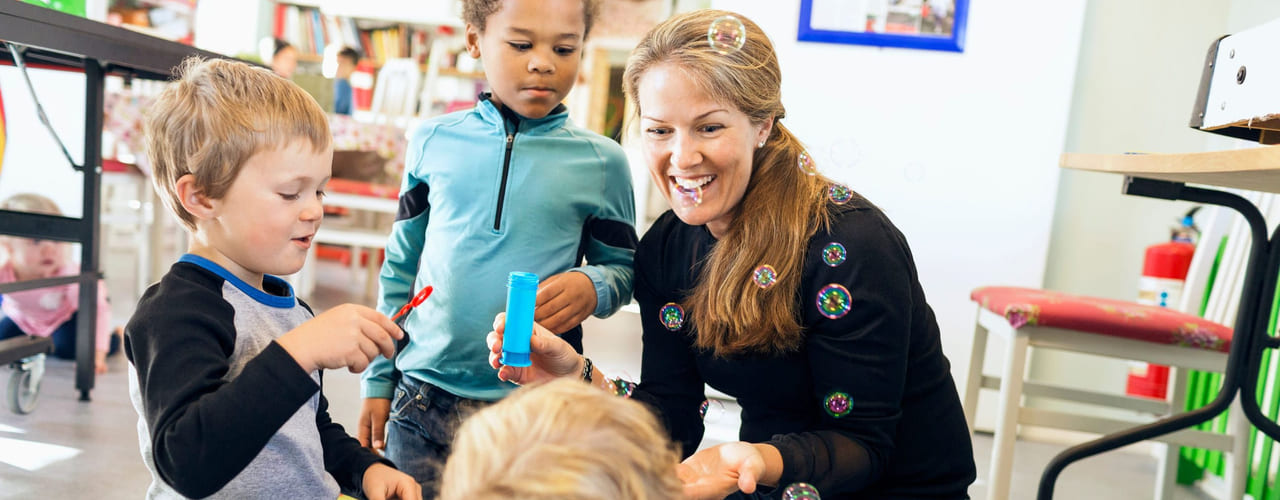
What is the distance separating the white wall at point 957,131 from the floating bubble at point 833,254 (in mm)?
1785

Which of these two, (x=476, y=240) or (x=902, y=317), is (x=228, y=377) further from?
(x=902, y=317)

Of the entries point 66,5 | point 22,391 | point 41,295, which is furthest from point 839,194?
point 41,295

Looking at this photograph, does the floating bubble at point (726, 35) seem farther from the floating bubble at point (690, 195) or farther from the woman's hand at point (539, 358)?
the woman's hand at point (539, 358)

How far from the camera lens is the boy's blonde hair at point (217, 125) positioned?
0.85 m

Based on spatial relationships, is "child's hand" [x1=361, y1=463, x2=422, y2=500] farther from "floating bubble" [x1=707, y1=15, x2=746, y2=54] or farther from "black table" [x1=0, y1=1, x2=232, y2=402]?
"black table" [x1=0, y1=1, x2=232, y2=402]

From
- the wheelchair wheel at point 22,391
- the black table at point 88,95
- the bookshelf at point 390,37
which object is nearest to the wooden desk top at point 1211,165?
the black table at point 88,95

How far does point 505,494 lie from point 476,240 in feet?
2.37

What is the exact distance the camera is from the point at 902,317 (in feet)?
3.18

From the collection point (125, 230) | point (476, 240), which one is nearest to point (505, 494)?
point (476, 240)

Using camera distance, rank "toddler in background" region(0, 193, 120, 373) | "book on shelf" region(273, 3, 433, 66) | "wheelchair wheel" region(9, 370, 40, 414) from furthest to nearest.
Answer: "book on shelf" region(273, 3, 433, 66)
"toddler in background" region(0, 193, 120, 373)
"wheelchair wheel" region(9, 370, 40, 414)

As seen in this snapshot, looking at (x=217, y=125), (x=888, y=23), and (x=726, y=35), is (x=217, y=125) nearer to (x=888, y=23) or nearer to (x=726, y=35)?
(x=726, y=35)

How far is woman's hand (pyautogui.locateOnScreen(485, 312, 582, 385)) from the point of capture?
917mm

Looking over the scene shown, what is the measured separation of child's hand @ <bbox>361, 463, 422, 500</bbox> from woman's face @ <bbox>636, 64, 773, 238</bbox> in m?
0.44

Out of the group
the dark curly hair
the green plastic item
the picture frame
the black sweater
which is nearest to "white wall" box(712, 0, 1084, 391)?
the picture frame
